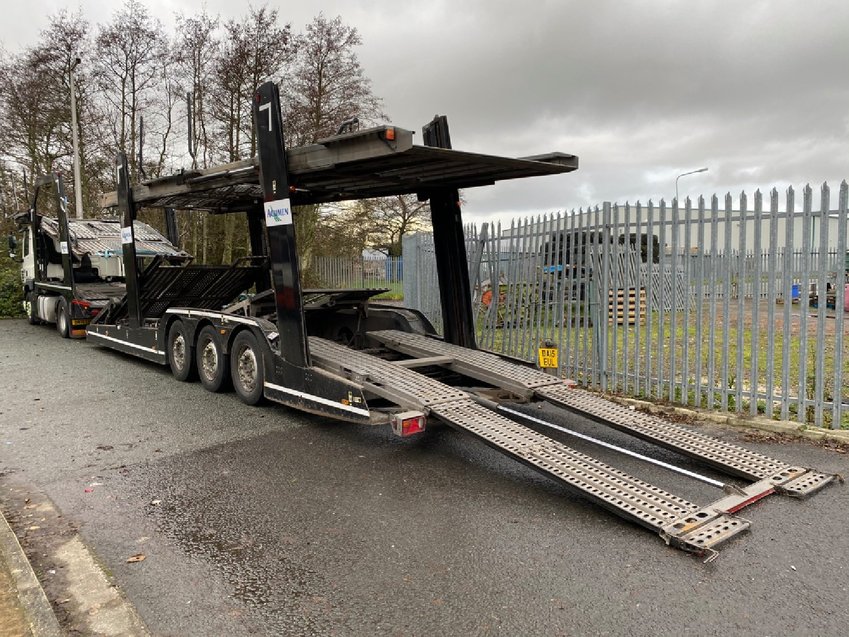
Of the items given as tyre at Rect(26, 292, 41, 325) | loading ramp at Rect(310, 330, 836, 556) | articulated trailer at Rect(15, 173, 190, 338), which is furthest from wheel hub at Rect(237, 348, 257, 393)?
tyre at Rect(26, 292, 41, 325)

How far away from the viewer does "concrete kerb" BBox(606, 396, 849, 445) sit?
564 cm

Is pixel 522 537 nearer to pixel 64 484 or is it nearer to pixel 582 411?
pixel 582 411

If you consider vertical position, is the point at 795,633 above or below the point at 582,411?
below

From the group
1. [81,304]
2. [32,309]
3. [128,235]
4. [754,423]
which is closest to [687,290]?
[754,423]

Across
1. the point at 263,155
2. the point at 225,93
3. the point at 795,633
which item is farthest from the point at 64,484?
the point at 225,93

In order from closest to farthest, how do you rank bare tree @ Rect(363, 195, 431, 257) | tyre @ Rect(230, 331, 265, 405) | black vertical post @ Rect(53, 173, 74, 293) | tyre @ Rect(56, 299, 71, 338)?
tyre @ Rect(230, 331, 265, 405), black vertical post @ Rect(53, 173, 74, 293), tyre @ Rect(56, 299, 71, 338), bare tree @ Rect(363, 195, 431, 257)

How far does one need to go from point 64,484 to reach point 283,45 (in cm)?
1920

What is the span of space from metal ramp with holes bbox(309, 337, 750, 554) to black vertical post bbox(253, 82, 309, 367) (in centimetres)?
38

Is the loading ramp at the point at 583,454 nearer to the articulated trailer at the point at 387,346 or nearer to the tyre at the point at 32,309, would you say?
the articulated trailer at the point at 387,346

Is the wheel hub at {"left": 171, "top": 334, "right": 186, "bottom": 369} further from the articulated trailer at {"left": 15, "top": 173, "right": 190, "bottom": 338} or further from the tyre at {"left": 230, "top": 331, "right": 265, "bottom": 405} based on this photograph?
the articulated trailer at {"left": 15, "top": 173, "right": 190, "bottom": 338}

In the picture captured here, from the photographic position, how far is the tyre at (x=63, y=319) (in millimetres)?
13555

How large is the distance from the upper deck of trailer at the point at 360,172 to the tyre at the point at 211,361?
1.86 meters

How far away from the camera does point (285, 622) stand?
297 centimetres

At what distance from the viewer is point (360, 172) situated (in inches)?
251
